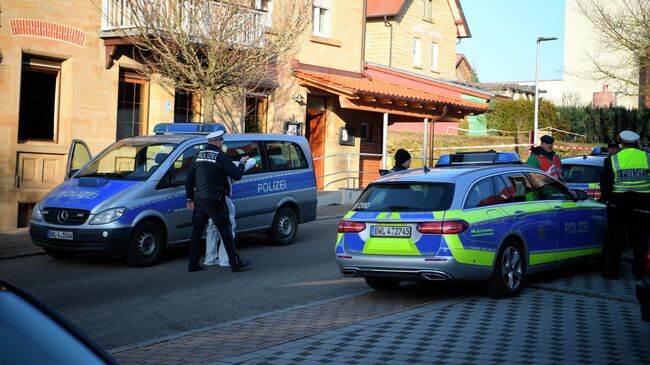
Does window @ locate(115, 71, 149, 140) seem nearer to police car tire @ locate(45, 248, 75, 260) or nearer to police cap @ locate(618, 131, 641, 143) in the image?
police car tire @ locate(45, 248, 75, 260)

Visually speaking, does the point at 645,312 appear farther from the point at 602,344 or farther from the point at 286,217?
the point at 286,217

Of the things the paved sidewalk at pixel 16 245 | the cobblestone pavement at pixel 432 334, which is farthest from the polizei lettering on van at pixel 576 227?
the paved sidewalk at pixel 16 245

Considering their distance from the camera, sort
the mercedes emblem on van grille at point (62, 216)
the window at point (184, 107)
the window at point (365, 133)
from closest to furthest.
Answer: the mercedes emblem on van grille at point (62, 216), the window at point (184, 107), the window at point (365, 133)

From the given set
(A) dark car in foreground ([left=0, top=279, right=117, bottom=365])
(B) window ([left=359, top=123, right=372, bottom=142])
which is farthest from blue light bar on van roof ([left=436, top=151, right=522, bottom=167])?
(B) window ([left=359, top=123, right=372, bottom=142])

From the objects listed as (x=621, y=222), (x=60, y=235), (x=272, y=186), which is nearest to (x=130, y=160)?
(x=60, y=235)

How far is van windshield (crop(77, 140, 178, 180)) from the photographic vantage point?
41.8 feet

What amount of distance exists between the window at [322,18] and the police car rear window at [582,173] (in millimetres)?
11149

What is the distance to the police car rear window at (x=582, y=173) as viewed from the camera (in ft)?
51.6

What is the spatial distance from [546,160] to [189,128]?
5.65 metres

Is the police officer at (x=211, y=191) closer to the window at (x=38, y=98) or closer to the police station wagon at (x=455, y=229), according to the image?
the police station wagon at (x=455, y=229)

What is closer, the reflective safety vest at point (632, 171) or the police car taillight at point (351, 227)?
the police car taillight at point (351, 227)

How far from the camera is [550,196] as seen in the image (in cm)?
1087

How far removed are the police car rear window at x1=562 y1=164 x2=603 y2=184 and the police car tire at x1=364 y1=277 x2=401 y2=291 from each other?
6.54 metres

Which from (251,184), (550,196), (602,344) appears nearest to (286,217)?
(251,184)
